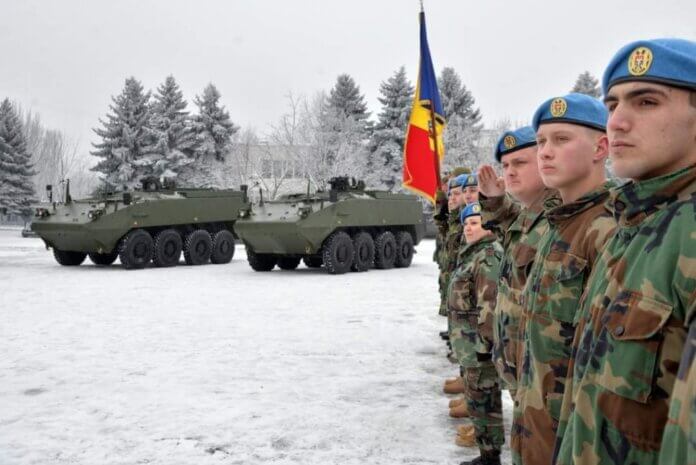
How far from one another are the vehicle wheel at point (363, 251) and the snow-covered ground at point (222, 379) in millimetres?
4429

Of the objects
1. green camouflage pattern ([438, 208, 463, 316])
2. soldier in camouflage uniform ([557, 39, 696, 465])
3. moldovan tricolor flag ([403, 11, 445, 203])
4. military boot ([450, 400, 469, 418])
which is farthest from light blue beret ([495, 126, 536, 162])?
moldovan tricolor flag ([403, 11, 445, 203])

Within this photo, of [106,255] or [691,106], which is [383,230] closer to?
[106,255]

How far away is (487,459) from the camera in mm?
3451

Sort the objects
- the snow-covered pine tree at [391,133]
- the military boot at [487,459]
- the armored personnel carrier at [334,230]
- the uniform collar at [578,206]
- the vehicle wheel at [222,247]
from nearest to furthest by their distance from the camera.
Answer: the uniform collar at [578,206], the military boot at [487,459], the armored personnel carrier at [334,230], the vehicle wheel at [222,247], the snow-covered pine tree at [391,133]

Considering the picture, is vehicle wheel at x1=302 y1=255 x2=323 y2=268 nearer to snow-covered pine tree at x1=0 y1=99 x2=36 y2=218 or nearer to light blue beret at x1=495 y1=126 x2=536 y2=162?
light blue beret at x1=495 y1=126 x2=536 y2=162

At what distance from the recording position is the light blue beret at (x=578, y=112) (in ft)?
7.61

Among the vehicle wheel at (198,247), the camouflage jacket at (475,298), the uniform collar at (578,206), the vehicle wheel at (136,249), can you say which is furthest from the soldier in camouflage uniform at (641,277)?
the vehicle wheel at (198,247)

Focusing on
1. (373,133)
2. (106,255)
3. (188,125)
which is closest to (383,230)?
(106,255)

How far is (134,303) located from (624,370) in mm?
8970

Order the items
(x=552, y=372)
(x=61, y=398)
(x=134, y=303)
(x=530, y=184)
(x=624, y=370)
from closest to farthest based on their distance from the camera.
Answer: (x=624, y=370)
(x=552, y=372)
(x=530, y=184)
(x=61, y=398)
(x=134, y=303)

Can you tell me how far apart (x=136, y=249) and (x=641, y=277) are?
1483cm

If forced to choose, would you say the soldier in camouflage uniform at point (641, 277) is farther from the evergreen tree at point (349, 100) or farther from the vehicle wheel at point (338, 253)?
the evergreen tree at point (349, 100)

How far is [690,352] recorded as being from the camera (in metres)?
1.09

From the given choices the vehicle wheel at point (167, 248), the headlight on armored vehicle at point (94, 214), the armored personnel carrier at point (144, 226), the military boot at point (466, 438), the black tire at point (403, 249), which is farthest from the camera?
the black tire at point (403, 249)
